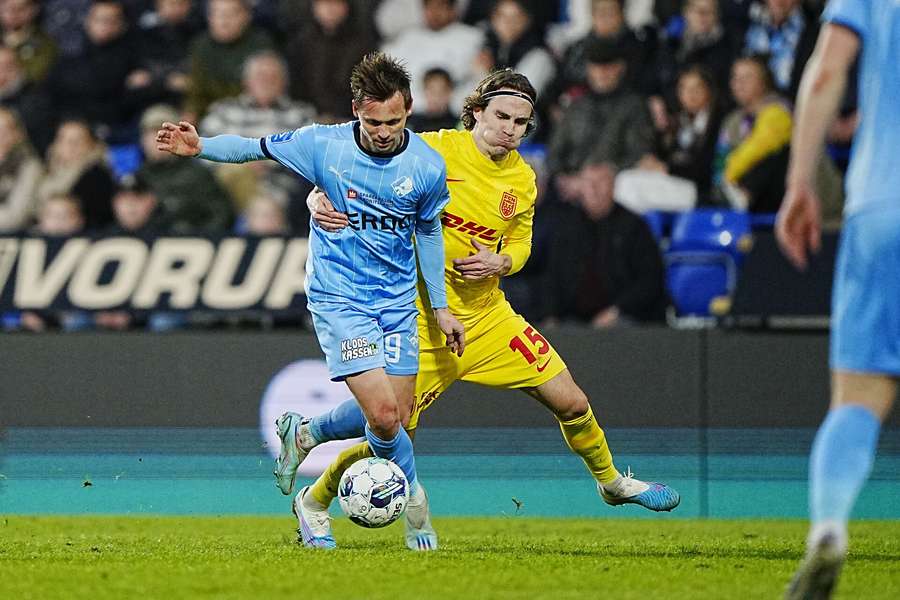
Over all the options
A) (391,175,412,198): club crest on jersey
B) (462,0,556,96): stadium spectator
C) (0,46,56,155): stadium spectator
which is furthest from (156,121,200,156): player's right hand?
(0,46,56,155): stadium spectator

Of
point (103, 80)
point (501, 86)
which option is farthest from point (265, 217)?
point (501, 86)

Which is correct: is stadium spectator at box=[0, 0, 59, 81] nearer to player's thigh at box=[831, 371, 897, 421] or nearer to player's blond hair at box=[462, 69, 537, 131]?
player's blond hair at box=[462, 69, 537, 131]

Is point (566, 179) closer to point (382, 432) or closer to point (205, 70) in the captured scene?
point (205, 70)

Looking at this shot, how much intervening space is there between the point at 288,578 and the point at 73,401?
17.1ft

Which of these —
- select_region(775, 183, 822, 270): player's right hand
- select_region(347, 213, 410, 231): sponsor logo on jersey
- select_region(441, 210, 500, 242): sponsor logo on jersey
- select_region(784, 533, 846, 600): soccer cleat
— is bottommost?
select_region(441, 210, 500, 242): sponsor logo on jersey

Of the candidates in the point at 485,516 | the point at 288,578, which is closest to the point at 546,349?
the point at 288,578

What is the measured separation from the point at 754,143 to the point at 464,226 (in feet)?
18.1

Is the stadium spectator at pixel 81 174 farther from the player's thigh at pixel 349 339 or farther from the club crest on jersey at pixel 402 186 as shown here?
the club crest on jersey at pixel 402 186

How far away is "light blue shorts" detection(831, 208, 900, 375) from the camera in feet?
14.1

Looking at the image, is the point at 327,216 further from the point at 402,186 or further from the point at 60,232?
the point at 60,232

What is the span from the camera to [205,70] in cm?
1402

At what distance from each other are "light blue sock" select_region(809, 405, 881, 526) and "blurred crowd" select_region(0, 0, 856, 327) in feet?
21.2

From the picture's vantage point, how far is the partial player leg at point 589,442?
741cm

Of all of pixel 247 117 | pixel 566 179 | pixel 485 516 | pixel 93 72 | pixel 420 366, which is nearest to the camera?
pixel 420 366
